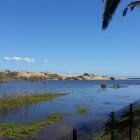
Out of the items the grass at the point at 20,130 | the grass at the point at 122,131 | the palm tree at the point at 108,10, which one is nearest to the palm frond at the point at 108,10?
the palm tree at the point at 108,10

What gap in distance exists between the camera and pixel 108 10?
1577cm

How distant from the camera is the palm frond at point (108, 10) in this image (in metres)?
15.5

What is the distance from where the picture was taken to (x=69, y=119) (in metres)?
25.4

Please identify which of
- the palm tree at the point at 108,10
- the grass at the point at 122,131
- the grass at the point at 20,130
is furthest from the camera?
the grass at the point at 20,130

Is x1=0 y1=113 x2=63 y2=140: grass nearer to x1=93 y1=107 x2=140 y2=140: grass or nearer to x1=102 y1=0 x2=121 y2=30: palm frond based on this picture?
x1=93 y1=107 x2=140 y2=140: grass

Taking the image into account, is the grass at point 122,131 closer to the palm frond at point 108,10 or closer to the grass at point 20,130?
the palm frond at point 108,10

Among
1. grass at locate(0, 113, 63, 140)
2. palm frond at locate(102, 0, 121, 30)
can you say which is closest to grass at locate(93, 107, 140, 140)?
palm frond at locate(102, 0, 121, 30)

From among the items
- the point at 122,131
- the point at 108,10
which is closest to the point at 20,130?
the point at 122,131

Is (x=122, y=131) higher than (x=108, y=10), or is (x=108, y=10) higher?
(x=108, y=10)

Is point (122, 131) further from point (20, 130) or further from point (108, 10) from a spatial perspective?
point (20, 130)

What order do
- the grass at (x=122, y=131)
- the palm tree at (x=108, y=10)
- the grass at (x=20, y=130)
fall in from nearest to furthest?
the grass at (x=122, y=131), the palm tree at (x=108, y=10), the grass at (x=20, y=130)

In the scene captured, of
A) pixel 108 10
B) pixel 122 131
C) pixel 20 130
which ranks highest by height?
pixel 108 10

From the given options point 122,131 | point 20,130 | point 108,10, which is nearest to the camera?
point 122,131

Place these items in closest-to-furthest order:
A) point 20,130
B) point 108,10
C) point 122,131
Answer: point 122,131, point 108,10, point 20,130
